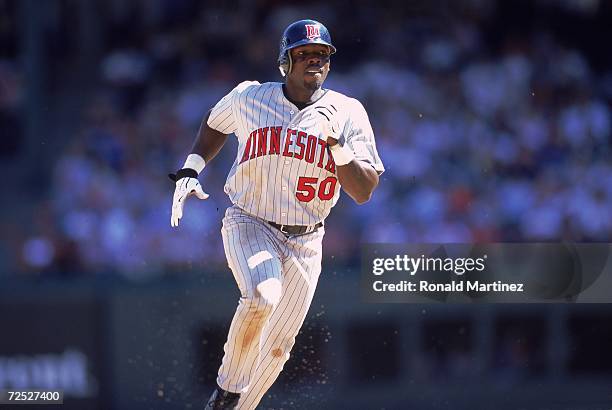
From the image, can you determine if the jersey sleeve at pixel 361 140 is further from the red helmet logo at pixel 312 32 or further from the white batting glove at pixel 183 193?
the white batting glove at pixel 183 193

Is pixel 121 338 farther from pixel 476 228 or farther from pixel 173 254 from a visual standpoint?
pixel 476 228


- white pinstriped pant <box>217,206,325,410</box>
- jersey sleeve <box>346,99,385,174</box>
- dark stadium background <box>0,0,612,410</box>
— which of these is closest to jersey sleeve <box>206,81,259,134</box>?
white pinstriped pant <box>217,206,325,410</box>

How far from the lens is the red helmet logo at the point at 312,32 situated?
407cm

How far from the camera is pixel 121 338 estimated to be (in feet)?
19.5

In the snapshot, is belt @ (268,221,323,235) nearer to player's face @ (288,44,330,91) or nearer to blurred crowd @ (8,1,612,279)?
player's face @ (288,44,330,91)

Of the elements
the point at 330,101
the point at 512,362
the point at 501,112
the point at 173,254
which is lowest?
the point at 512,362

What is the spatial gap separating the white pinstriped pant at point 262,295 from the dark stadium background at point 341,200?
1.74m

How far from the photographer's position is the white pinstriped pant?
3908 mm

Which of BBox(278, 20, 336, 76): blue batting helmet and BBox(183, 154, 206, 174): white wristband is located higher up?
BBox(278, 20, 336, 76): blue batting helmet

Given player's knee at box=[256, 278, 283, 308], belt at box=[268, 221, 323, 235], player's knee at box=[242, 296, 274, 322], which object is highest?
belt at box=[268, 221, 323, 235]

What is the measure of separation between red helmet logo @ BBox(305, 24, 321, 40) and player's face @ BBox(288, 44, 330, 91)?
0.12ft

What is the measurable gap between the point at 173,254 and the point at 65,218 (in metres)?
0.90

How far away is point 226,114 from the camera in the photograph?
4422mm

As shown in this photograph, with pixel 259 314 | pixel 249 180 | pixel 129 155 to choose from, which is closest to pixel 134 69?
pixel 129 155
